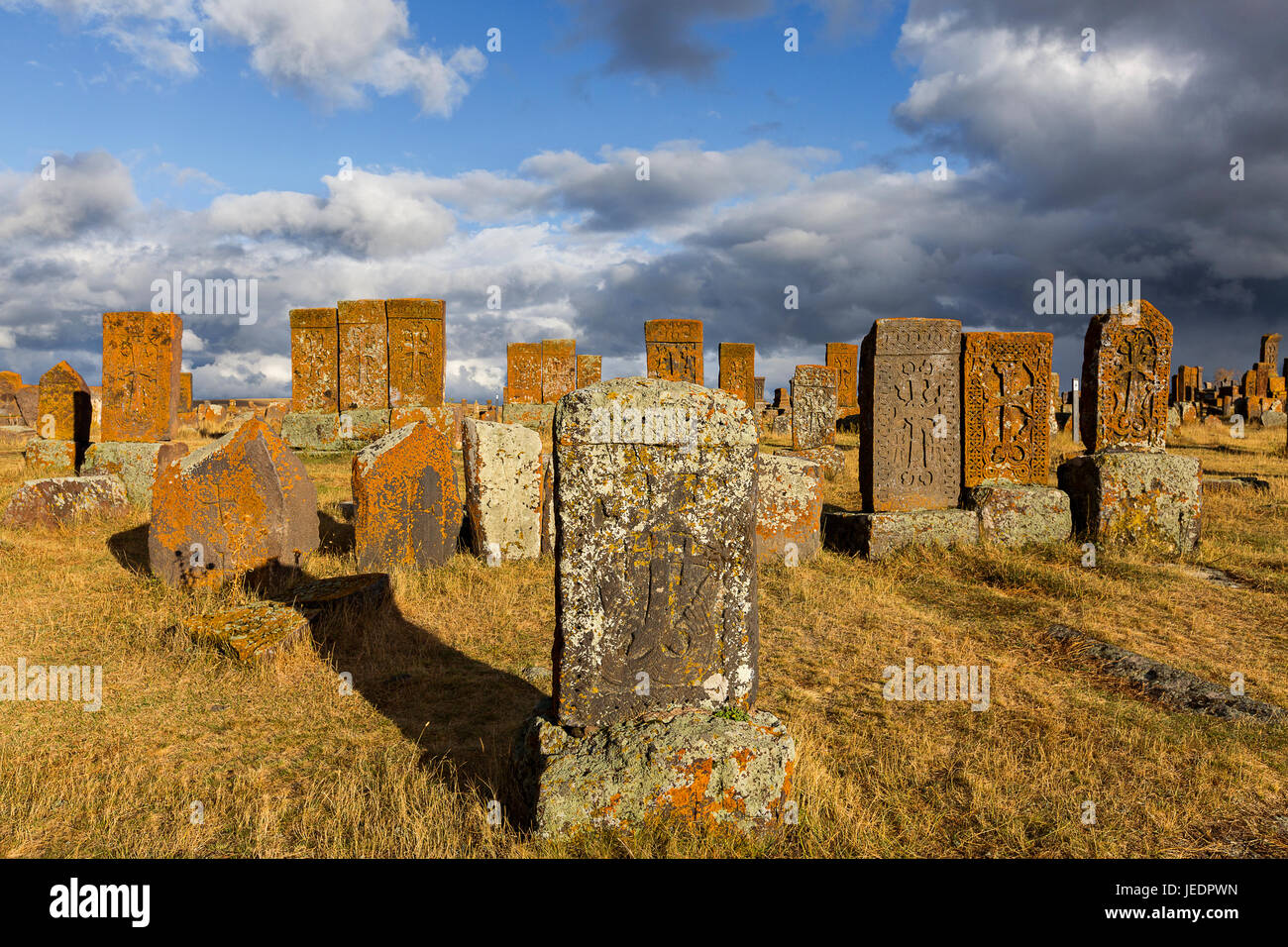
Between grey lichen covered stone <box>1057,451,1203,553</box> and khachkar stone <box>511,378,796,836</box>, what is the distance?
6.61m

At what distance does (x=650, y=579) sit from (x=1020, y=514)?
21.1ft

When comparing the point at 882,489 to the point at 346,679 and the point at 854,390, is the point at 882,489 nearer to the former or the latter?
the point at 346,679

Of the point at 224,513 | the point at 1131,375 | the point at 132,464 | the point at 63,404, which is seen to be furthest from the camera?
the point at 63,404

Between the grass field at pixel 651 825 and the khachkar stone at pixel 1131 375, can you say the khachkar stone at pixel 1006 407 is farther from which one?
the grass field at pixel 651 825

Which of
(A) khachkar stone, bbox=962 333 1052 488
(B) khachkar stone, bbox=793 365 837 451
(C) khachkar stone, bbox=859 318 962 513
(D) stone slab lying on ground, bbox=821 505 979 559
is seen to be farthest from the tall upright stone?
(B) khachkar stone, bbox=793 365 837 451

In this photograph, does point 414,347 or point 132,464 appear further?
point 414,347

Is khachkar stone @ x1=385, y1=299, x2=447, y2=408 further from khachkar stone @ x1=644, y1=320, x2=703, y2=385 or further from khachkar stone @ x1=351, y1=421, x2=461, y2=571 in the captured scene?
khachkar stone @ x1=351, y1=421, x2=461, y2=571

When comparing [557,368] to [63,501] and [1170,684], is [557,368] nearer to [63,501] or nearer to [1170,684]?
[63,501]

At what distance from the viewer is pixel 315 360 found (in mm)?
15102

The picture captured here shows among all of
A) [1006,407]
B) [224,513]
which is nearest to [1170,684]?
[1006,407]

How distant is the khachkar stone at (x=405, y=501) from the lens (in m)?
7.26

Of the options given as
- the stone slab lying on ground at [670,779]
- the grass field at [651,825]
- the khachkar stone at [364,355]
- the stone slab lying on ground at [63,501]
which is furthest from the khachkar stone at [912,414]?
the khachkar stone at [364,355]

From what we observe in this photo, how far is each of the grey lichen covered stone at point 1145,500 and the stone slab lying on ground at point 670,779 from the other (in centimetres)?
685

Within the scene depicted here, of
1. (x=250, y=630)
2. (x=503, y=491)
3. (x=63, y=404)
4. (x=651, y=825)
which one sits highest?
(x=63, y=404)
